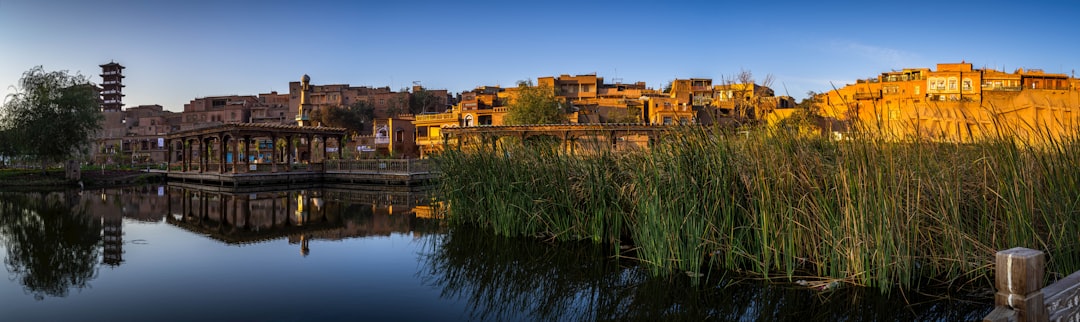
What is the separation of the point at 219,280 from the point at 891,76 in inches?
2296

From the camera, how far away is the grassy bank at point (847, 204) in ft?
16.5

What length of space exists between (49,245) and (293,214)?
220 inches

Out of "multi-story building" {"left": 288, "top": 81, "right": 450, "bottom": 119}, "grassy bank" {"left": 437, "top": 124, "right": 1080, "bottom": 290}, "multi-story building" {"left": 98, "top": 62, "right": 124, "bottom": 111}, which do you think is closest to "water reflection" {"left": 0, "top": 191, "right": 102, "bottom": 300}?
"grassy bank" {"left": 437, "top": 124, "right": 1080, "bottom": 290}

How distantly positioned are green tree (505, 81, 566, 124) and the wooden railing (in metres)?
36.6

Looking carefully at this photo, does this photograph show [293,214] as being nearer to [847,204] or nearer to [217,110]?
[847,204]

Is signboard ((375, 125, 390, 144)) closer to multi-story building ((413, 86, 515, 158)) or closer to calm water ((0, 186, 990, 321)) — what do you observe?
multi-story building ((413, 86, 515, 158))

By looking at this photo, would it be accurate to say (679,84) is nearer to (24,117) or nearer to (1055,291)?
(24,117)

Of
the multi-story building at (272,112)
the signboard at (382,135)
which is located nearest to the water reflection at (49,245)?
the signboard at (382,135)

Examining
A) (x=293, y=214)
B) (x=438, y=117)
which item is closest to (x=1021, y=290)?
(x=293, y=214)

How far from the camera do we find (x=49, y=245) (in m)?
10.2

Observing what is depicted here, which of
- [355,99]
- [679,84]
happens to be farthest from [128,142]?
[679,84]

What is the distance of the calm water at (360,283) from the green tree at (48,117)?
18059 millimetres

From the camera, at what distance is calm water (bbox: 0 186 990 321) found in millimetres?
5625

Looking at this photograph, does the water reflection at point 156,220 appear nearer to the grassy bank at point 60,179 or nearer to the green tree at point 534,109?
the grassy bank at point 60,179
